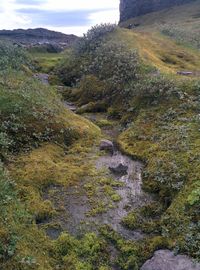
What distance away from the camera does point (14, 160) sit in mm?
21219

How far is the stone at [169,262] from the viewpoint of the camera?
13922mm

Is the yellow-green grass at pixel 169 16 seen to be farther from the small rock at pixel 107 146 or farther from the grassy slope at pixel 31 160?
the small rock at pixel 107 146

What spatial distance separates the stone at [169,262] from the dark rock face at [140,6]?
443 feet

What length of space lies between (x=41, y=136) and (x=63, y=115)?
434 centimetres

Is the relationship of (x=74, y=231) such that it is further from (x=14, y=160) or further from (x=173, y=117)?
(x=173, y=117)

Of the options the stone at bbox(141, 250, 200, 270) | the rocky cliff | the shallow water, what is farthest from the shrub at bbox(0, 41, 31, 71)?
the rocky cliff

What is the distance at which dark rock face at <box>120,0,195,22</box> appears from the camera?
141125 millimetres

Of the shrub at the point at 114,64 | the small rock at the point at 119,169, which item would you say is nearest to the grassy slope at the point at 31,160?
the small rock at the point at 119,169

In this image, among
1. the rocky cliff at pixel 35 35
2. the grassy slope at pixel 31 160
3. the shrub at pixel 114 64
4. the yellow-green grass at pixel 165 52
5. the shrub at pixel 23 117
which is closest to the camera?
the grassy slope at pixel 31 160

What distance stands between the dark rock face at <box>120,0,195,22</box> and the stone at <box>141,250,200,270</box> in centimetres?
13489

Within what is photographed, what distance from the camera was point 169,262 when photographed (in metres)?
14.3

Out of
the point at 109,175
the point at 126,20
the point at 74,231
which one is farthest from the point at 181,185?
the point at 126,20

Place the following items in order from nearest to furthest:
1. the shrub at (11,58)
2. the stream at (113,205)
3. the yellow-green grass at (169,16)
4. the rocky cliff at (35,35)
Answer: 1. the stream at (113,205)
2. the shrub at (11,58)
3. the yellow-green grass at (169,16)
4. the rocky cliff at (35,35)

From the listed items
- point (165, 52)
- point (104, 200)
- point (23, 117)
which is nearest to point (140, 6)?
point (165, 52)
